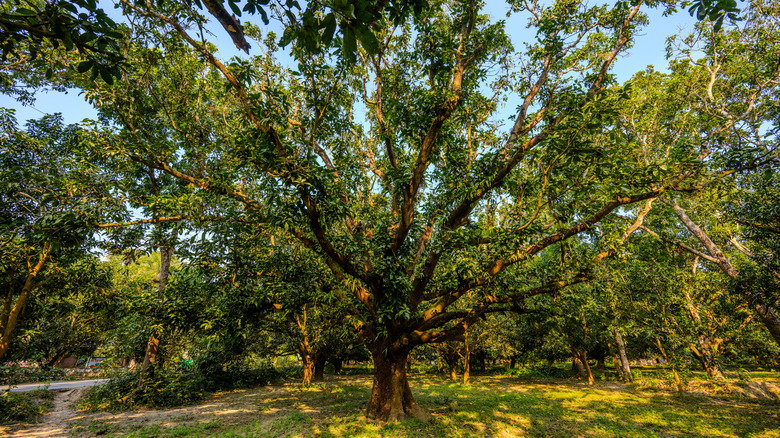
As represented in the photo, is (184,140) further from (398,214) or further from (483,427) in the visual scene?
(483,427)

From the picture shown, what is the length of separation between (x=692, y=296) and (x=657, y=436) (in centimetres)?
896

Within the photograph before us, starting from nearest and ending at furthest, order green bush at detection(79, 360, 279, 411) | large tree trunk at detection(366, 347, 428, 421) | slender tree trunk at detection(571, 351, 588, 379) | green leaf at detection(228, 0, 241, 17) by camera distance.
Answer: green leaf at detection(228, 0, 241, 17) → large tree trunk at detection(366, 347, 428, 421) → green bush at detection(79, 360, 279, 411) → slender tree trunk at detection(571, 351, 588, 379)

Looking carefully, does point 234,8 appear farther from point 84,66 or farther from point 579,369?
point 579,369

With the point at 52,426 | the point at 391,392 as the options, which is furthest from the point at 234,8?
the point at 52,426

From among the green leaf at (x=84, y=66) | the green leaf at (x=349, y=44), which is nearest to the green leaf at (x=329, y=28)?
the green leaf at (x=349, y=44)

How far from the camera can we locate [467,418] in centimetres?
887

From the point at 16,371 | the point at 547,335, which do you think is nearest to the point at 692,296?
the point at 547,335

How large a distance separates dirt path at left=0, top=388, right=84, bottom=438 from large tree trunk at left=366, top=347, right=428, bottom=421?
7812 mm

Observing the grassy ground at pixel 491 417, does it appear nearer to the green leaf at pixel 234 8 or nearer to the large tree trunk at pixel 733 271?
the large tree trunk at pixel 733 271

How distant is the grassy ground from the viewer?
7.78 m

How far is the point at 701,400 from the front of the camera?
12.2 m

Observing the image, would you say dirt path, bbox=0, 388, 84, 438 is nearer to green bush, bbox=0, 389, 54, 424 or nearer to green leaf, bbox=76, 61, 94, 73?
green bush, bbox=0, 389, 54, 424

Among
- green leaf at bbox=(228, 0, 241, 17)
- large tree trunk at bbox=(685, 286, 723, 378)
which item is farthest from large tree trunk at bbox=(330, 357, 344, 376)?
green leaf at bbox=(228, 0, 241, 17)

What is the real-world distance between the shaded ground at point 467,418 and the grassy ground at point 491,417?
0.09 ft
